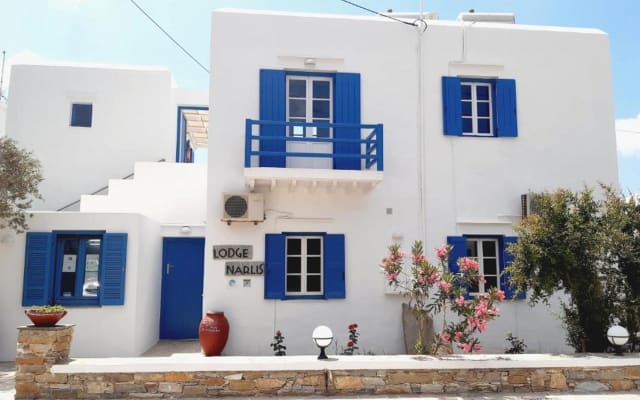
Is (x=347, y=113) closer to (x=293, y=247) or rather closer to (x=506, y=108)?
(x=293, y=247)

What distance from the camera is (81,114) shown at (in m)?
12.8

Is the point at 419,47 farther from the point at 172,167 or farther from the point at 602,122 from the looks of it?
the point at 172,167

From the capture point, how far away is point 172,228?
11.0 metres

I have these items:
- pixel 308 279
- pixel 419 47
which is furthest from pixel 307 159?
pixel 419 47

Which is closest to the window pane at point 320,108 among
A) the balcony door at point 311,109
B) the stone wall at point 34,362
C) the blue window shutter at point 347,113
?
the balcony door at point 311,109

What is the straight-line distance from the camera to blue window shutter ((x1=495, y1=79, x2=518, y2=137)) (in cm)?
1025

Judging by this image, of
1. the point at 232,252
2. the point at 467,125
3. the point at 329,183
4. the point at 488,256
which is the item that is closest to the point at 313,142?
the point at 329,183

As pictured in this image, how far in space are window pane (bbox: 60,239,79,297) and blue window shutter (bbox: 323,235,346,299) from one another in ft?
14.9

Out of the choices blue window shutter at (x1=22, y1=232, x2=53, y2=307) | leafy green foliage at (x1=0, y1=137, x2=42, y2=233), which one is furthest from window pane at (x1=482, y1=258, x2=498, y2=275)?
leafy green foliage at (x1=0, y1=137, x2=42, y2=233)

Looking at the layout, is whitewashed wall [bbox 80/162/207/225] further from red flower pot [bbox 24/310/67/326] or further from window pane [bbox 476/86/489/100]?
window pane [bbox 476/86/489/100]

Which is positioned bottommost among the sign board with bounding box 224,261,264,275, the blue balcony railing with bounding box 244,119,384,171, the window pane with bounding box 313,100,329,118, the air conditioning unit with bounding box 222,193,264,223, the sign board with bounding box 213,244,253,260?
the sign board with bounding box 224,261,264,275

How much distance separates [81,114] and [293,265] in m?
7.08

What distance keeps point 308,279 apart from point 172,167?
13.1 ft

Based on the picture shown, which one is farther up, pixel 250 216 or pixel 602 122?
pixel 602 122
